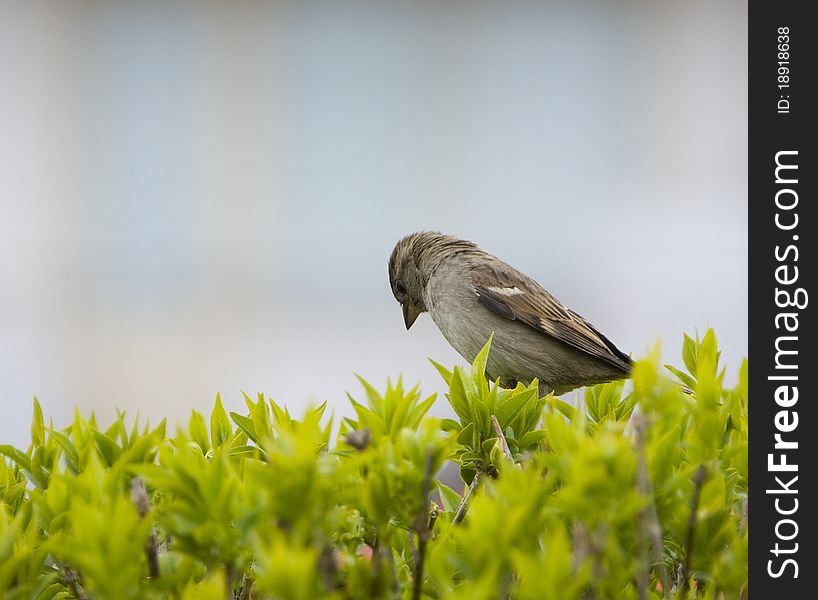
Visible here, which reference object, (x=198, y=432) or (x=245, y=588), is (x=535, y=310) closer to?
(x=198, y=432)

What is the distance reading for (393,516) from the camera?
4.75 ft

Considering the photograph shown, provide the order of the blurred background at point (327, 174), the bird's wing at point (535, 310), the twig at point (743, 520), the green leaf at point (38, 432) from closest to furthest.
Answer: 1. the twig at point (743, 520)
2. the green leaf at point (38, 432)
3. the bird's wing at point (535, 310)
4. the blurred background at point (327, 174)

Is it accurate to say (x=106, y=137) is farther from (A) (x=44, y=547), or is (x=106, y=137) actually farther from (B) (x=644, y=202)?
(A) (x=44, y=547)

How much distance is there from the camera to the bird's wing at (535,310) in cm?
437

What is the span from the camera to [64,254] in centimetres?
781

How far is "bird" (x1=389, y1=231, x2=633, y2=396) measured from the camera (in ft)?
14.5

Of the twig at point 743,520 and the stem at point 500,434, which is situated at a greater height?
the stem at point 500,434

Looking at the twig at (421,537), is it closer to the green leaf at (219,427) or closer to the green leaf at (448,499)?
the green leaf at (448,499)

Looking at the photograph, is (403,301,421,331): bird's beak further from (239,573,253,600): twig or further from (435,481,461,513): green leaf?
(239,573,253,600): twig

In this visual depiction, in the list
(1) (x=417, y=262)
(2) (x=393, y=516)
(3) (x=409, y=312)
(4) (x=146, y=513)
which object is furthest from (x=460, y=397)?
(3) (x=409, y=312)

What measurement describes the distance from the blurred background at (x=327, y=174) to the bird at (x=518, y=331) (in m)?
3.18

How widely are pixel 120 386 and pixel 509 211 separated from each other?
3276 mm

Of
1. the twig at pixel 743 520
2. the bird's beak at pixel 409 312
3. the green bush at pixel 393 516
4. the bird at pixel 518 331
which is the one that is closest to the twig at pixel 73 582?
the green bush at pixel 393 516

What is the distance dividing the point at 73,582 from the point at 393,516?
452 millimetres
